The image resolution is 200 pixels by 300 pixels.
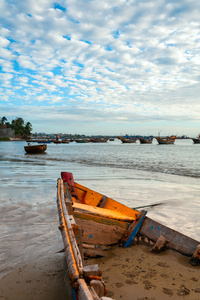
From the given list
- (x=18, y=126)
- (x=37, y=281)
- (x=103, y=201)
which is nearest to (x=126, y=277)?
(x=37, y=281)

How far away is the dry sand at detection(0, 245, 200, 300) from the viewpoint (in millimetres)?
2955

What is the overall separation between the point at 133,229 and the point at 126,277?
35.0 inches

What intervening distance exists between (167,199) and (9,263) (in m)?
6.39

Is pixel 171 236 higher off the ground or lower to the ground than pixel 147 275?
higher

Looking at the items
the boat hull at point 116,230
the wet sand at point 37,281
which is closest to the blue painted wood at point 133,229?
the boat hull at point 116,230

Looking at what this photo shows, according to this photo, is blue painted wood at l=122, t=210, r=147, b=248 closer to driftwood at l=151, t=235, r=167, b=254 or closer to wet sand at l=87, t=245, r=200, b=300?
wet sand at l=87, t=245, r=200, b=300

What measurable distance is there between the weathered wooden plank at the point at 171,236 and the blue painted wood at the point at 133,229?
73mm

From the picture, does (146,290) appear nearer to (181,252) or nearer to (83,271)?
(181,252)

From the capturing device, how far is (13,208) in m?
6.86

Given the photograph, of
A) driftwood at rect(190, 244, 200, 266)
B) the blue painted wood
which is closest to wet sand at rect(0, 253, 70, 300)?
the blue painted wood

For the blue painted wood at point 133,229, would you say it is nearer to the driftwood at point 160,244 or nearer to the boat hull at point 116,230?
the boat hull at point 116,230

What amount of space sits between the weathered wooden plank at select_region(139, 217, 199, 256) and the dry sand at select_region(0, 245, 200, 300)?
13cm

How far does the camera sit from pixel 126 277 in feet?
10.7

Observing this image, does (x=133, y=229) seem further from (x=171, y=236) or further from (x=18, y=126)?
(x=18, y=126)
